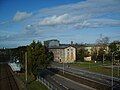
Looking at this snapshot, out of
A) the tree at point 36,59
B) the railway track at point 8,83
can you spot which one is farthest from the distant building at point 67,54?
the tree at point 36,59

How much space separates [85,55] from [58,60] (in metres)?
14.7

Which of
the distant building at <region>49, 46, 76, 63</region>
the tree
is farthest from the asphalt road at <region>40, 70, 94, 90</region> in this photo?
the distant building at <region>49, 46, 76, 63</region>

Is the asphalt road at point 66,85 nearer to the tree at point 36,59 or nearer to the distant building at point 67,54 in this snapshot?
the tree at point 36,59

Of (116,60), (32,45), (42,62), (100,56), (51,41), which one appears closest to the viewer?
(42,62)

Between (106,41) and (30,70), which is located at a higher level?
(106,41)

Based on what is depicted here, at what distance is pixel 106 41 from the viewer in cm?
14250

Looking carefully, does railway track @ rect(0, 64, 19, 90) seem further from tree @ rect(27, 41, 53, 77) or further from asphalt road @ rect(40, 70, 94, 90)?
asphalt road @ rect(40, 70, 94, 90)

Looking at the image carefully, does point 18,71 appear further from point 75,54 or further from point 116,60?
point 75,54

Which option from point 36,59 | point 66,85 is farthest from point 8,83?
point 66,85

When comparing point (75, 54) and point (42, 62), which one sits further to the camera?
point (75, 54)

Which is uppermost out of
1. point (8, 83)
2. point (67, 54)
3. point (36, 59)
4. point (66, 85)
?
point (67, 54)

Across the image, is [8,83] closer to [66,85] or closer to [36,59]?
[36,59]

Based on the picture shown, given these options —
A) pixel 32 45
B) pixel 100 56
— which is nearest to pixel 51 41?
pixel 100 56

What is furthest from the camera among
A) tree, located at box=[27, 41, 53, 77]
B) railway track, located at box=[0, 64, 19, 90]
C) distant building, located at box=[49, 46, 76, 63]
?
distant building, located at box=[49, 46, 76, 63]
